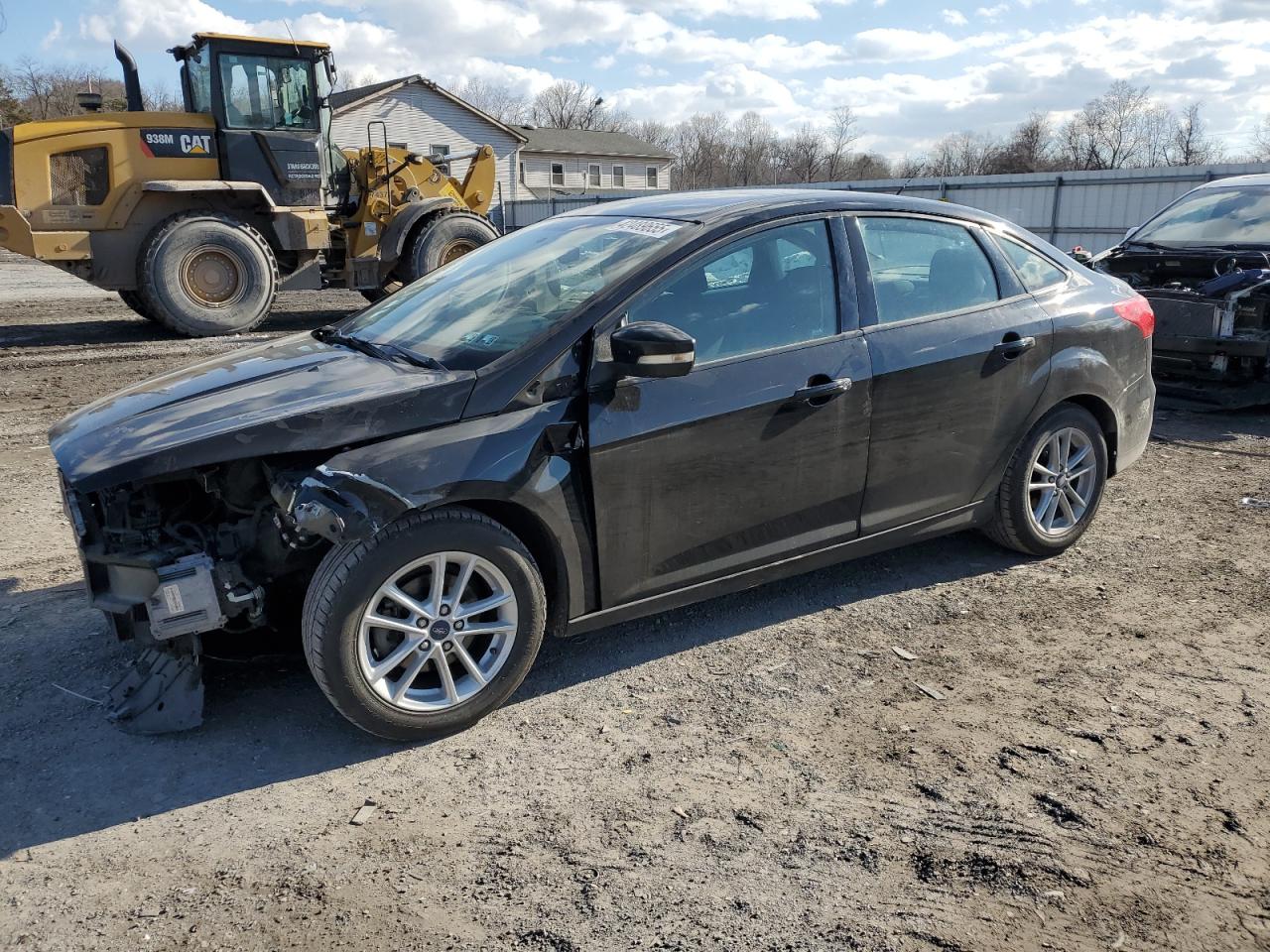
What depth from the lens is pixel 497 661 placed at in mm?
3406

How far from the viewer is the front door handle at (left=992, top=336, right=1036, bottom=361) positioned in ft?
14.4

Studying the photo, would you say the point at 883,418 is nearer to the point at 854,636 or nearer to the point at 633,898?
the point at 854,636

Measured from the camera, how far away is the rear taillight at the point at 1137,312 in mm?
4938

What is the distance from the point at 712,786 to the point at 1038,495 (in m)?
2.59

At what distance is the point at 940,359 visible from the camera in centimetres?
421

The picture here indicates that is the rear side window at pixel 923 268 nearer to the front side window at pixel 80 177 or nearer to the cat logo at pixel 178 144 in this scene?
the cat logo at pixel 178 144

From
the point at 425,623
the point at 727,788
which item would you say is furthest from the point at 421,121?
the point at 727,788

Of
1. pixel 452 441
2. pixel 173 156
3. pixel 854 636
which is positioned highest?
pixel 173 156

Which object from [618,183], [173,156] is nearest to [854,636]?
[173,156]

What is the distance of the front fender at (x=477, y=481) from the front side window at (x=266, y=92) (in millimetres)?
10838

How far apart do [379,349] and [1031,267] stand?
306cm

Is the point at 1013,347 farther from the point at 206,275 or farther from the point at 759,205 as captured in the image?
the point at 206,275

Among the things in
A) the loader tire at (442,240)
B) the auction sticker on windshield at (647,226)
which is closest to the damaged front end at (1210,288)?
the auction sticker on windshield at (647,226)

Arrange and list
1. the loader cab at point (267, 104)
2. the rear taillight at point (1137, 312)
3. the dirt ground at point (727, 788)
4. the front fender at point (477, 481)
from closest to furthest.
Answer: the dirt ground at point (727, 788) → the front fender at point (477, 481) → the rear taillight at point (1137, 312) → the loader cab at point (267, 104)
